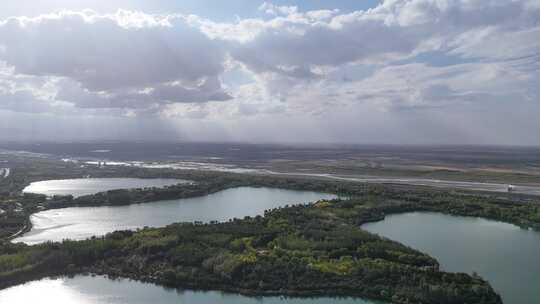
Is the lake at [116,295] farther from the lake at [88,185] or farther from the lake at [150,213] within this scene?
the lake at [88,185]

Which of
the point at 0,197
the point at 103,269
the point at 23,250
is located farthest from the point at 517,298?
the point at 0,197

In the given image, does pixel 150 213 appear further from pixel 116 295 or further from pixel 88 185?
pixel 88 185

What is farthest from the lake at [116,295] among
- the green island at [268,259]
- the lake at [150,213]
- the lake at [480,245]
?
the lake at [150,213]

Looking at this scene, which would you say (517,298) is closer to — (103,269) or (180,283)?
(180,283)

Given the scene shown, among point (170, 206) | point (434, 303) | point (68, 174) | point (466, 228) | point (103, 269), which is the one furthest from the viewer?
point (68, 174)

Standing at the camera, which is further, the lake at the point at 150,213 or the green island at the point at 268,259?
the lake at the point at 150,213

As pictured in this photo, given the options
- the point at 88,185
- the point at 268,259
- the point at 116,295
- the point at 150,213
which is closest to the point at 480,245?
the point at 268,259

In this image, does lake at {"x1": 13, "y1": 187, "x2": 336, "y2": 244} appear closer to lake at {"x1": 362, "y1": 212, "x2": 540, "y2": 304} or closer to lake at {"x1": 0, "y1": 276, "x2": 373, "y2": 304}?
lake at {"x1": 0, "y1": 276, "x2": 373, "y2": 304}

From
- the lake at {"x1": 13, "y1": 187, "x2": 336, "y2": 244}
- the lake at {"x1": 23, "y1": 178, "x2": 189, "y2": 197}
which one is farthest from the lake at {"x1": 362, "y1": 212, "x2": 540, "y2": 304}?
the lake at {"x1": 23, "y1": 178, "x2": 189, "y2": 197}
